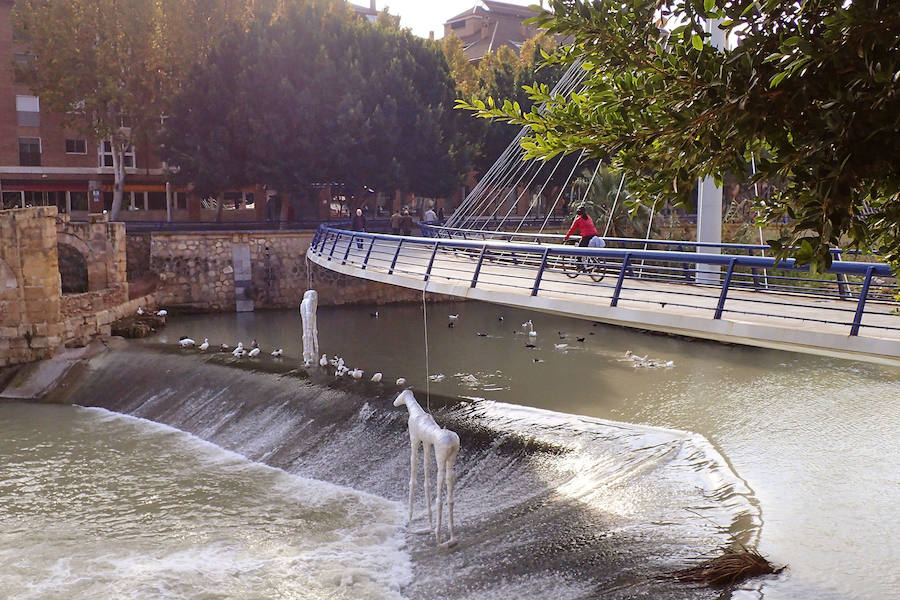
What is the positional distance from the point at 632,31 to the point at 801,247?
190 centimetres

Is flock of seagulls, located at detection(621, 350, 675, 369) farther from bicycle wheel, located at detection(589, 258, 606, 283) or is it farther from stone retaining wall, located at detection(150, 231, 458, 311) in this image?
stone retaining wall, located at detection(150, 231, 458, 311)

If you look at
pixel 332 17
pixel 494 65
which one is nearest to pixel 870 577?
pixel 332 17

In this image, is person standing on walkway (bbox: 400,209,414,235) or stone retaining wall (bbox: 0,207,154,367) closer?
stone retaining wall (bbox: 0,207,154,367)

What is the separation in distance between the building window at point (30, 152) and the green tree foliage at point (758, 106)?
1791 inches

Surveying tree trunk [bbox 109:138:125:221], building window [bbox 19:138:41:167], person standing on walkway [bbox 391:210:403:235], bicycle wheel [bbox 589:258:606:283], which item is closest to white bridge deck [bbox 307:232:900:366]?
bicycle wheel [bbox 589:258:606:283]

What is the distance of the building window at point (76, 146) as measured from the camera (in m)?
46.6

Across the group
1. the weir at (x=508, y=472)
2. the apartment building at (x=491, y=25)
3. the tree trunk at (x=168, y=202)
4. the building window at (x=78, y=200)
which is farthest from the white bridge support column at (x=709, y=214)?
the apartment building at (x=491, y=25)

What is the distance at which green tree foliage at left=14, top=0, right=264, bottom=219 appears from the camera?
1449 inches

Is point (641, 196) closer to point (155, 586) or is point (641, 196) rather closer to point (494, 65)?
point (155, 586)

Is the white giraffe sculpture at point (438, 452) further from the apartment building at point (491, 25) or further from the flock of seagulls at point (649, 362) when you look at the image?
the apartment building at point (491, 25)

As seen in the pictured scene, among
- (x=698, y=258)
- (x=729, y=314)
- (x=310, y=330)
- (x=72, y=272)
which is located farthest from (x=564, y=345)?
(x=72, y=272)

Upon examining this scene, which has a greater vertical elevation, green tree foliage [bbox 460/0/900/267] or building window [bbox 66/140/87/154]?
building window [bbox 66/140/87/154]

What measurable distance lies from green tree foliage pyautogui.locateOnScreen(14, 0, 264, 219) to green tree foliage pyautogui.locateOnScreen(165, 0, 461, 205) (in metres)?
2.08

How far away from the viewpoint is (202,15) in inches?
1578
